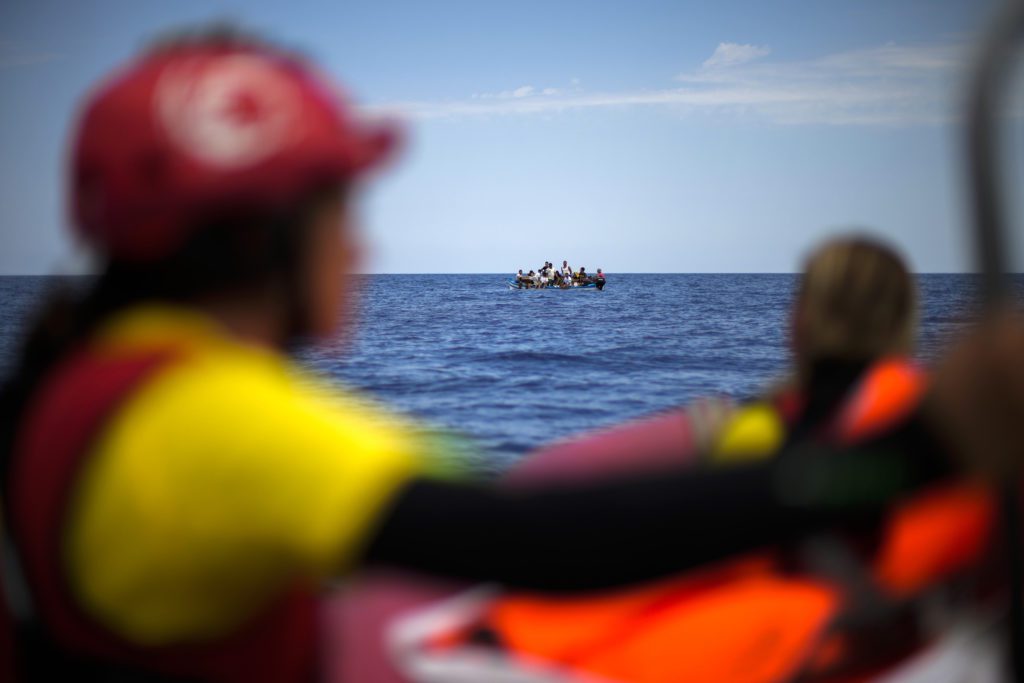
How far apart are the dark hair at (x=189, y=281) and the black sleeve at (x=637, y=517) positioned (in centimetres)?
30

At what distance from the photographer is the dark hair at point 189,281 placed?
89cm

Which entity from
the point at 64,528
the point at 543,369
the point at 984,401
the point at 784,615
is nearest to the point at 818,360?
the point at 784,615

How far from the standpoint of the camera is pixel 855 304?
2.34 meters

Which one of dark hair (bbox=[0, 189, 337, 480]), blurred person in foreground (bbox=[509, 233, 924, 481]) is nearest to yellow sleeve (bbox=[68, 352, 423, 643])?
dark hair (bbox=[0, 189, 337, 480])

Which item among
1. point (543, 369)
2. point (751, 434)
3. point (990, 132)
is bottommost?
point (543, 369)

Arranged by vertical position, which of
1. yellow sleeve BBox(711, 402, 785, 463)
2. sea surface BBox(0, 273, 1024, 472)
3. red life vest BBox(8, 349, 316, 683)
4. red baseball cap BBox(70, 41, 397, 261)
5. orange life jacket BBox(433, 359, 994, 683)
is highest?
red baseball cap BBox(70, 41, 397, 261)

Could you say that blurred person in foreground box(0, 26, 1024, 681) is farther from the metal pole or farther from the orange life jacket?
the orange life jacket

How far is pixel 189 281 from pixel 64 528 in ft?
0.87

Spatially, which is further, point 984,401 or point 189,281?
point 189,281

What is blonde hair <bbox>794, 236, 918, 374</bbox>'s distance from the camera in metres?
2.32

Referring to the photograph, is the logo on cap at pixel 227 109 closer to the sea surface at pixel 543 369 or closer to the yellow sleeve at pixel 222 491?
the yellow sleeve at pixel 222 491

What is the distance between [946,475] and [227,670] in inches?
28.0

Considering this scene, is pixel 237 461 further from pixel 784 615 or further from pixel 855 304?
pixel 855 304

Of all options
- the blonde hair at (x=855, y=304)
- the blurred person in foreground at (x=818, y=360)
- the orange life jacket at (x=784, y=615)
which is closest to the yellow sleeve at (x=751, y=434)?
the blurred person in foreground at (x=818, y=360)
